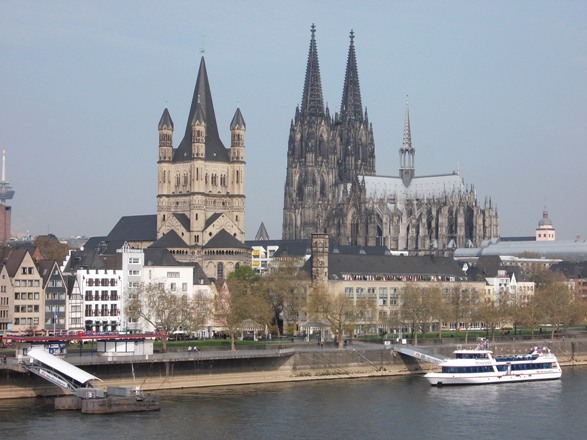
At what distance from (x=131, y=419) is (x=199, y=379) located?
16.9 m

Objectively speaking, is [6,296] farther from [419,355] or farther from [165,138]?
[165,138]

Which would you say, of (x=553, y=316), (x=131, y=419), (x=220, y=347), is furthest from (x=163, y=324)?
(x=553, y=316)

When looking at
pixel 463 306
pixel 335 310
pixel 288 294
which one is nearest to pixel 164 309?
pixel 335 310

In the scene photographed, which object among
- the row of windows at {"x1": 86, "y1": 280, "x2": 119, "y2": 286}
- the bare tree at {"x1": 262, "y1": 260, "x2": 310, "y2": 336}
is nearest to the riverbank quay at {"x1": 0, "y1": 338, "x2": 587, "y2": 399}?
the bare tree at {"x1": 262, "y1": 260, "x2": 310, "y2": 336}

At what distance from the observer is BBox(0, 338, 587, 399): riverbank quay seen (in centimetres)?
9325

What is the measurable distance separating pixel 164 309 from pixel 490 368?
30347mm

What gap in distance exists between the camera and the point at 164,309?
123188 millimetres

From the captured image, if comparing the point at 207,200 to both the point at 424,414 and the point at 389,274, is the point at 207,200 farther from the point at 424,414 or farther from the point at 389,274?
the point at 424,414

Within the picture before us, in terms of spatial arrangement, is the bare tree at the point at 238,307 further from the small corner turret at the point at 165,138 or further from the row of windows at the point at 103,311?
the small corner turret at the point at 165,138

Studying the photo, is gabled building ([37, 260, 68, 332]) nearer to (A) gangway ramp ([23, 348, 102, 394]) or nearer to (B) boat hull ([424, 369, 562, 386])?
(A) gangway ramp ([23, 348, 102, 394])

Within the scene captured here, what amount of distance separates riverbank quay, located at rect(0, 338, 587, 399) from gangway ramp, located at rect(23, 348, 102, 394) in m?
1.21

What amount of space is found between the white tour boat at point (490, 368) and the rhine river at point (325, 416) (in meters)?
4.29

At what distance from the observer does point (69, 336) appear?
103 m

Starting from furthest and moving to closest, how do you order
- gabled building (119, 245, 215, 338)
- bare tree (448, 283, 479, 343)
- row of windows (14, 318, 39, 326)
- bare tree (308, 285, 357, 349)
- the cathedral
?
the cathedral, bare tree (448, 283, 479, 343), gabled building (119, 245, 215, 338), bare tree (308, 285, 357, 349), row of windows (14, 318, 39, 326)
